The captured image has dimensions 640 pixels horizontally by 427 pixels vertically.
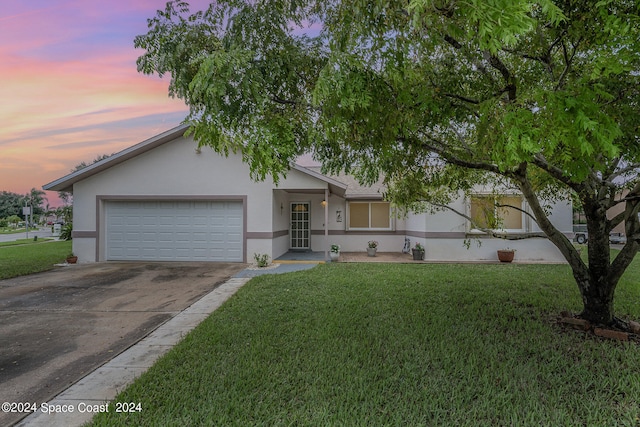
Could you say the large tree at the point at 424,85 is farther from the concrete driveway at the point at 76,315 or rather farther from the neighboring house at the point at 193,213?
the neighboring house at the point at 193,213

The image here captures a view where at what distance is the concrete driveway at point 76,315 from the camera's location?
151 inches

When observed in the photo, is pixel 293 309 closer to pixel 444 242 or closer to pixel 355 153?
pixel 355 153

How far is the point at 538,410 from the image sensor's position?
3.00 m

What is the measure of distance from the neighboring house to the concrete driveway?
53.2 inches

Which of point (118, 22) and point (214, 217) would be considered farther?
point (214, 217)

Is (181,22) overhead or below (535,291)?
overhead

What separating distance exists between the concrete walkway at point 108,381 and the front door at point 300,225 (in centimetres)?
964

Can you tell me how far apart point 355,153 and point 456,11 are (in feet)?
9.02

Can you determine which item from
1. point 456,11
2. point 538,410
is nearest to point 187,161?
point 456,11

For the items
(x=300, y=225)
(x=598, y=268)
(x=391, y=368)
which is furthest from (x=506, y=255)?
(x=391, y=368)

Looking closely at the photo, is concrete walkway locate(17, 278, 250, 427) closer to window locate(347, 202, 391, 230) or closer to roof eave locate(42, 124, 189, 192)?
roof eave locate(42, 124, 189, 192)

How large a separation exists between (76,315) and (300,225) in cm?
1016

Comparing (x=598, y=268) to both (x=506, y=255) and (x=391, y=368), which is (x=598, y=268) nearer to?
(x=391, y=368)

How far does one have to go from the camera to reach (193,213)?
1225 cm
